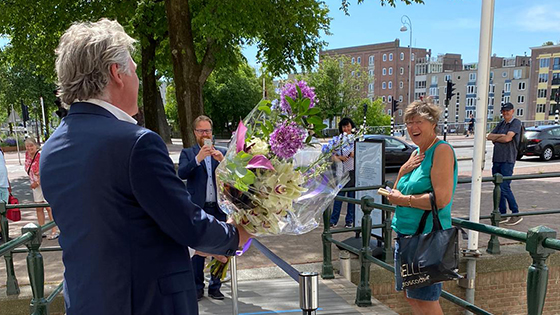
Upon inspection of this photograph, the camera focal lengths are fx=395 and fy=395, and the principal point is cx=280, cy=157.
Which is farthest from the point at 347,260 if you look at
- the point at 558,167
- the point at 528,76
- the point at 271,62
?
the point at 528,76

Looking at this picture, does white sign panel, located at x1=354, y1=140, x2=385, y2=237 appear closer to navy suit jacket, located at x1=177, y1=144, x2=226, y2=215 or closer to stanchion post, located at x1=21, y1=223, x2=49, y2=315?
navy suit jacket, located at x1=177, y1=144, x2=226, y2=215

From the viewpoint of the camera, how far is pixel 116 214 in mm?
1329

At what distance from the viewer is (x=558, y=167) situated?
49.0ft

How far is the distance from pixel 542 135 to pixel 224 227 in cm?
1990

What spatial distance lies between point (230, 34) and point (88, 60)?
861cm

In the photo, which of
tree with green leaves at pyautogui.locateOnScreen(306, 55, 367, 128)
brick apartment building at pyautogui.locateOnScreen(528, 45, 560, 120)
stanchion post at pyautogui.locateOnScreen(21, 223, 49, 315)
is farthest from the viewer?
brick apartment building at pyautogui.locateOnScreen(528, 45, 560, 120)

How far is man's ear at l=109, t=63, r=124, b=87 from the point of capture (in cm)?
140

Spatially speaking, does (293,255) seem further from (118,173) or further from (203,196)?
(118,173)

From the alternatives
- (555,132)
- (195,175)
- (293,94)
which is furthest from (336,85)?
(293,94)

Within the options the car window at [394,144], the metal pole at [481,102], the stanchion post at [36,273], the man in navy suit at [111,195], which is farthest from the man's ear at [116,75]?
the car window at [394,144]

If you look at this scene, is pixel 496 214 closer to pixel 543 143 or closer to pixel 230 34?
pixel 230 34

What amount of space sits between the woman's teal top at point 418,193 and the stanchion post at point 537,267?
0.73 m

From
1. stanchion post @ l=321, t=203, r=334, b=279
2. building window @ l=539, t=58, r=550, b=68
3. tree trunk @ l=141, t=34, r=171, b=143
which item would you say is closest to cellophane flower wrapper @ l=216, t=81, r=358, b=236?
stanchion post @ l=321, t=203, r=334, b=279

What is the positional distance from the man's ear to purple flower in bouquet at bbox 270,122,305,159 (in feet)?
2.19
